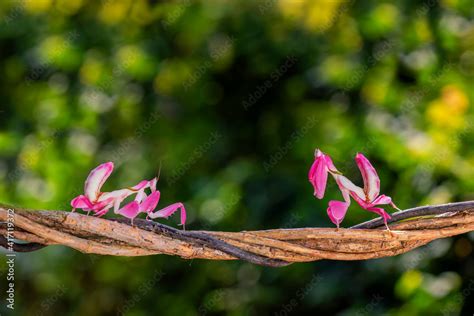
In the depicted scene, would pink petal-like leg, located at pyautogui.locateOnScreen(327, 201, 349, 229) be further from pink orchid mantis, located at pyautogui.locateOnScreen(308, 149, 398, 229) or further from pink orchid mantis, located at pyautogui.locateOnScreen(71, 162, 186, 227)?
pink orchid mantis, located at pyautogui.locateOnScreen(71, 162, 186, 227)

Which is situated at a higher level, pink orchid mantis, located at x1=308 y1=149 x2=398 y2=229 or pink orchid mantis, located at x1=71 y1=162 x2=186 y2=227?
pink orchid mantis, located at x1=71 y1=162 x2=186 y2=227

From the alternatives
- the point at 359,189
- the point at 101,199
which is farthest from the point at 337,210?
the point at 101,199

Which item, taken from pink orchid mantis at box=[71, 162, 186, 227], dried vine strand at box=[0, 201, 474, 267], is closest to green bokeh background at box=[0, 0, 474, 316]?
dried vine strand at box=[0, 201, 474, 267]

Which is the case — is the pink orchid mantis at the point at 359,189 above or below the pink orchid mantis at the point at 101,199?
below

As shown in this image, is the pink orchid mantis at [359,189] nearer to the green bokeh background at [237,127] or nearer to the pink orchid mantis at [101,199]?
the pink orchid mantis at [101,199]

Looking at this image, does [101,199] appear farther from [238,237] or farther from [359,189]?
[359,189]

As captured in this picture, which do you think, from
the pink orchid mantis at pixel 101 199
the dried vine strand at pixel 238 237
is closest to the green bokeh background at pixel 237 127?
the dried vine strand at pixel 238 237
